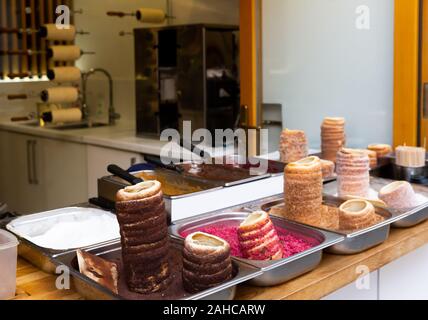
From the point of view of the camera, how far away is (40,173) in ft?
13.0

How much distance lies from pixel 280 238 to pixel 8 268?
651 mm

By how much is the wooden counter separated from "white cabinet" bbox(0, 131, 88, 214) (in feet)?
7.49

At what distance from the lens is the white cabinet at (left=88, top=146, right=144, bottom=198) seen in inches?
124

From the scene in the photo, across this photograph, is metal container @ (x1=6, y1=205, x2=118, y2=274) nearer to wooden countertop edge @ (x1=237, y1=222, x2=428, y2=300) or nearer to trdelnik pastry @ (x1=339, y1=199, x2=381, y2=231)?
wooden countertop edge @ (x1=237, y1=222, x2=428, y2=300)

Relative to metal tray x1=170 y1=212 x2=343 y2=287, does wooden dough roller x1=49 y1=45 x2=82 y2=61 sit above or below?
above

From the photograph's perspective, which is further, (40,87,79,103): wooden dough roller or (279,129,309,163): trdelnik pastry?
(40,87,79,103): wooden dough roller

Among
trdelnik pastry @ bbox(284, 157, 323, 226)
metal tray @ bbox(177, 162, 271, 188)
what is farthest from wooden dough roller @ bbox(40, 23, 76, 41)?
trdelnik pastry @ bbox(284, 157, 323, 226)

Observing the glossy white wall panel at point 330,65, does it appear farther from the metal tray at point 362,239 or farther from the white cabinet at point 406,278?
the metal tray at point 362,239

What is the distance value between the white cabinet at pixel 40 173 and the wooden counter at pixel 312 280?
7.49ft

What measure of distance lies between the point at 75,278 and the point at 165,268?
0.18 m

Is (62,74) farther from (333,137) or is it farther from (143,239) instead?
(143,239)

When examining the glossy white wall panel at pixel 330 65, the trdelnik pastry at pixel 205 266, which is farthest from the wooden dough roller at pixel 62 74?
the trdelnik pastry at pixel 205 266
